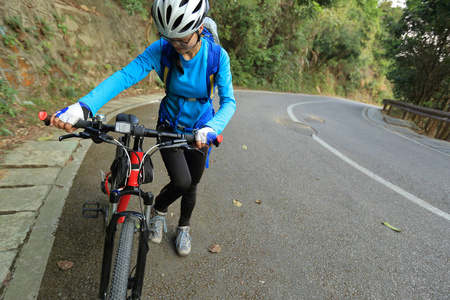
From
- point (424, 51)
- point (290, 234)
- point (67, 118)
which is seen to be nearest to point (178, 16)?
point (67, 118)

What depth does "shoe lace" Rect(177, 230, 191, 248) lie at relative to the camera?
92.4 inches

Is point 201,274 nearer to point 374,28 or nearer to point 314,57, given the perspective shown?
point 314,57

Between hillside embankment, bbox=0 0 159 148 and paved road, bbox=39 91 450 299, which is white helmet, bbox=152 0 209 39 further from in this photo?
hillside embankment, bbox=0 0 159 148

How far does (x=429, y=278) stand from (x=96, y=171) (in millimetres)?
4093

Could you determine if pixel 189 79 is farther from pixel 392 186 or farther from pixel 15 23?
pixel 15 23

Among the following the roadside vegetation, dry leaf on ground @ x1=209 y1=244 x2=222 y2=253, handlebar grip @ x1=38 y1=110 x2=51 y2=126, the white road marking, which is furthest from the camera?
the roadside vegetation

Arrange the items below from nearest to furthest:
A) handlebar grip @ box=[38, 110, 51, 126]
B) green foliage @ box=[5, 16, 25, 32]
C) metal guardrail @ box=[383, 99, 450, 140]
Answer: handlebar grip @ box=[38, 110, 51, 126], green foliage @ box=[5, 16, 25, 32], metal guardrail @ box=[383, 99, 450, 140]

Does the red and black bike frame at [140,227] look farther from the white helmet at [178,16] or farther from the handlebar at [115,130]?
the white helmet at [178,16]

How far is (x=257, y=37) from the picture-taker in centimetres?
1797

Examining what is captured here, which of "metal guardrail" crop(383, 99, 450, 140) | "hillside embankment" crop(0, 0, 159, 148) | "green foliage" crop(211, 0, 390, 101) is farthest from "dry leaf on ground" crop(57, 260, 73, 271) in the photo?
"green foliage" crop(211, 0, 390, 101)

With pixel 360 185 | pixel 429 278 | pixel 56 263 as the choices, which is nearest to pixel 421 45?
pixel 360 185

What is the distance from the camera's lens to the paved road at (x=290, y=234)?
6.85ft

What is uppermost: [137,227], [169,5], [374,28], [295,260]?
[374,28]

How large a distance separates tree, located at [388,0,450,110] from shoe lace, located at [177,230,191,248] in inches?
564
